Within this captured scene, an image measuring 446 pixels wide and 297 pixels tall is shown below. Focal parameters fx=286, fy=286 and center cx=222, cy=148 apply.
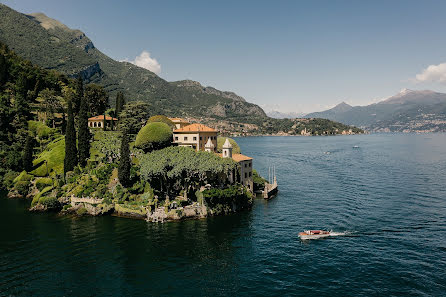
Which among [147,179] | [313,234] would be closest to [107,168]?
[147,179]

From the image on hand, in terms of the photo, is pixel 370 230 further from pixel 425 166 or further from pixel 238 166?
pixel 425 166

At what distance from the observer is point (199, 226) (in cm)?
5478

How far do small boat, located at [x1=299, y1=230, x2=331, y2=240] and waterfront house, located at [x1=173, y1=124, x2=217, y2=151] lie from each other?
38.0m

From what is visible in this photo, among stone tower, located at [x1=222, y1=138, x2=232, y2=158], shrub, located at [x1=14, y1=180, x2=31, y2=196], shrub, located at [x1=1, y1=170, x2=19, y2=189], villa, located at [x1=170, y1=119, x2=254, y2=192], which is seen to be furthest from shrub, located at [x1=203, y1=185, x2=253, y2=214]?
shrub, located at [x1=1, y1=170, x2=19, y2=189]

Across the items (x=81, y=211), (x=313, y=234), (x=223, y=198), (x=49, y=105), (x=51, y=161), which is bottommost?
(x=313, y=234)

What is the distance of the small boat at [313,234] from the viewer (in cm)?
4864

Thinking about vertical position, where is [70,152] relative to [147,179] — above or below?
above

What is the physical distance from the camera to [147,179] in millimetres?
60750

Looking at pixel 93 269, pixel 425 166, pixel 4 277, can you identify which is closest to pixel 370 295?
pixel 93 269

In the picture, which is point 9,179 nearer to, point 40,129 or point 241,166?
point 40,129

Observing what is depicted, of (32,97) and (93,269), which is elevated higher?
(32,97)

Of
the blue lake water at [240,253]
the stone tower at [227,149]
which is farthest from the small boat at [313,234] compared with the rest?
the stone tower at [227,149]

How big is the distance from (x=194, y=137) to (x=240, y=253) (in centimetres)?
4058

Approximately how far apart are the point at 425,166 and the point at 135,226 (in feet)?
410
